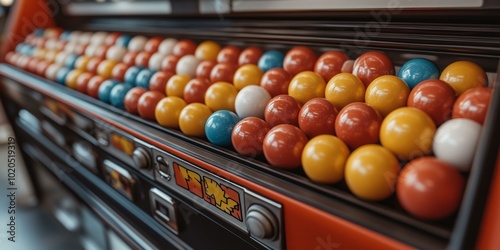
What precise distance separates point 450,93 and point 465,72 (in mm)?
130

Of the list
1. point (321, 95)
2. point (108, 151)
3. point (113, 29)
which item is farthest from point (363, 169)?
point (113, 29)

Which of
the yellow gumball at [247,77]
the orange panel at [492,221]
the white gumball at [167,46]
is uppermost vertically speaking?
the white gumball at [167,46]

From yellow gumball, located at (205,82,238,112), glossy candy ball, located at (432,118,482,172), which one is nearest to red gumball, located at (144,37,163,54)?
yellow gumball, located at (205,82,238,112)

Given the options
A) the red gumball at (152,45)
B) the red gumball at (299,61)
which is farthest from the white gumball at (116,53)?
the red gumball at (299,61)

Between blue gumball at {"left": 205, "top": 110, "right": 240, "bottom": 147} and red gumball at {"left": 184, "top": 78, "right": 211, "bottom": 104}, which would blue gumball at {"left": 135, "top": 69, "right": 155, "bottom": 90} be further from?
blue gumball at {"left": 205, "top": 110, "right": 240, "bottom": 147}

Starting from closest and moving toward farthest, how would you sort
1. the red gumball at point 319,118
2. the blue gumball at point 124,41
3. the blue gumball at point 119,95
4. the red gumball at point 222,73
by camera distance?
1. the red gumball at point 319,118
2. the red gumball at point 222,73
3. the blue gumball at point 119,95
4. the blue gumball at point 124,41

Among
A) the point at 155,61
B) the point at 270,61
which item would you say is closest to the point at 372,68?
the point at 270,61

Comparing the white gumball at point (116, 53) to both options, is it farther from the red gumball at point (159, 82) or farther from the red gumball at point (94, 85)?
the red gumball at point (159, 82)

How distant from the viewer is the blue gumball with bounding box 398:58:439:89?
37.9 inches

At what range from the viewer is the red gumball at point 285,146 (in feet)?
2.79

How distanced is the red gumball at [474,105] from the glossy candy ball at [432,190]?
14 centimetres

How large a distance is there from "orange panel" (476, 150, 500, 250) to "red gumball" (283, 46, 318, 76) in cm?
76

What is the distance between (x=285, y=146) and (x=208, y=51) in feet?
3.06

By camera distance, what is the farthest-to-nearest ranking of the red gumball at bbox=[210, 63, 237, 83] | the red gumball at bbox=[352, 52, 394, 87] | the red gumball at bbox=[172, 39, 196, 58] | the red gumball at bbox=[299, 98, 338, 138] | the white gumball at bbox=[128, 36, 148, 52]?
1. the white gumball at bbox=[128, 36, 148, 52]
2. the red gumball at bbox=[172, 39, 196, 58]
3. the red gumball at bbox=[210, 63, 237, 83]
4. the red gumball at bbox=[352, 52, 394, 87]
5. the red gumball at bbox=[299, 98, 338, 138]
